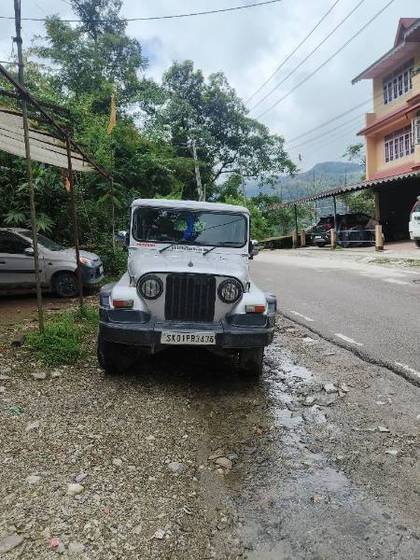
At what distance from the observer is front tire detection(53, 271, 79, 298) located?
33.1 feet

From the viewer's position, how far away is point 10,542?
2400 millimetres

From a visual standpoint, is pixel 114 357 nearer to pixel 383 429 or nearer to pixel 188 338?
pixel 188 338

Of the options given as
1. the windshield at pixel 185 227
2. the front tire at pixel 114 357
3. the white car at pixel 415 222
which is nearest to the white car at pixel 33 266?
Answer: the windshield at pixel 185 227

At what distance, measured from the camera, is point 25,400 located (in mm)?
4266

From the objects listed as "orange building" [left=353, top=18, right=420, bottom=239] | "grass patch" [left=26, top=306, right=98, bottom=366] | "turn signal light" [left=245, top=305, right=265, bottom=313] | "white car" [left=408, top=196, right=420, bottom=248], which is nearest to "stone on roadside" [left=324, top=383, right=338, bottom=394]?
"turn signal light" [left=245, top=305, right=265, bottom=313]

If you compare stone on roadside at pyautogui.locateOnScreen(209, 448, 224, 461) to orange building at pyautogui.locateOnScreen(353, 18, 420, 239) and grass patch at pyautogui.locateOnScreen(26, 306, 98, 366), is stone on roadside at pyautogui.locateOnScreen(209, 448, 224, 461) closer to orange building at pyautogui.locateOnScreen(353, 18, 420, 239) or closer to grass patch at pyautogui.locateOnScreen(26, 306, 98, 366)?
grass patch at pyautogui.locateOnScreen(26, 306, 98, 366)

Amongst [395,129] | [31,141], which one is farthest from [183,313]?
[395,129]

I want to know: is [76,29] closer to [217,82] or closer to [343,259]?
[217,82]

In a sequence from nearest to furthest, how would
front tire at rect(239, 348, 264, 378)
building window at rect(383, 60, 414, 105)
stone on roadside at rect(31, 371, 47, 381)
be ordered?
front tire at rect(239, 348, 264, 378), stone on roadside at rect(31, 371, 47, 381), building window at rect(383, 60, 414, 105)

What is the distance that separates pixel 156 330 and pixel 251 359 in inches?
41.6

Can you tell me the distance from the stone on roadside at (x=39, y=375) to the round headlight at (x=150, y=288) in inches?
56.3

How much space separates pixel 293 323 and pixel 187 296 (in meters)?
3.35

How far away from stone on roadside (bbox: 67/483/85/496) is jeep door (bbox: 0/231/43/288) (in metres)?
7.60

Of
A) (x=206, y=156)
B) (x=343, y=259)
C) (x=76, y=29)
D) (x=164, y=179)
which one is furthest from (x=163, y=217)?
(x=206, y=156)
